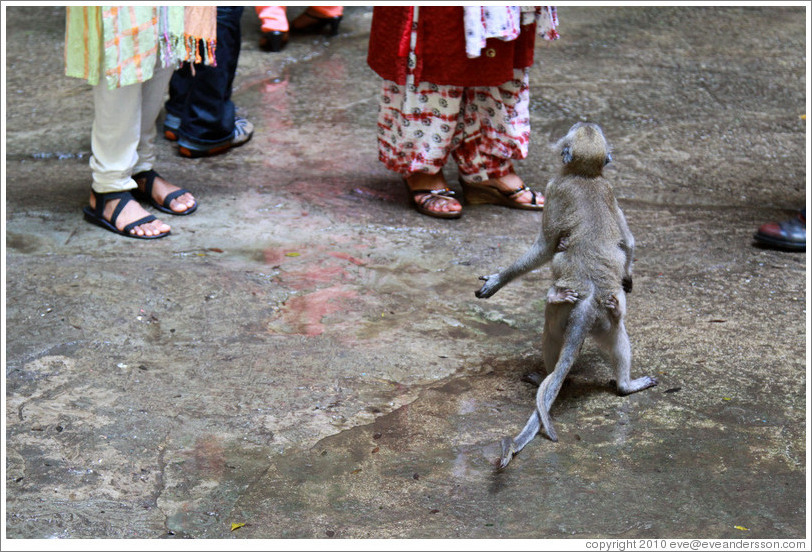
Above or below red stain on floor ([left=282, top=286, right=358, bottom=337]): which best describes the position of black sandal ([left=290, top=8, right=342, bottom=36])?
above

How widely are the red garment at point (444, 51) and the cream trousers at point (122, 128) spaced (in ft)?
3.42

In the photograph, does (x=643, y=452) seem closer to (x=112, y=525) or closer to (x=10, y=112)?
(x=112, y=525)

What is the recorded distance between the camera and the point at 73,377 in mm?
2893

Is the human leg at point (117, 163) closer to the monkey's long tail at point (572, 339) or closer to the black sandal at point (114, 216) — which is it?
the black sandal at point (114, 216)

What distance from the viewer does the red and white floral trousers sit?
4.19 meters

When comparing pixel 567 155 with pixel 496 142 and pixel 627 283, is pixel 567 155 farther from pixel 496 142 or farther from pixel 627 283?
pixel 496 142

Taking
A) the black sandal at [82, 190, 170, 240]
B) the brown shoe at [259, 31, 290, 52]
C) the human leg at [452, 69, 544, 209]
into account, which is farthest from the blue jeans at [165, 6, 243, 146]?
the brown shoe at [259, 31, 290, 52]

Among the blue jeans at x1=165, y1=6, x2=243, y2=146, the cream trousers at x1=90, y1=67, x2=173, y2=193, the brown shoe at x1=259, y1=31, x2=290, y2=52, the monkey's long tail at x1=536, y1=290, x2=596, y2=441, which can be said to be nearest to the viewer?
the monkey's long tail at x1=536, y1=290, x2=596, y2=441

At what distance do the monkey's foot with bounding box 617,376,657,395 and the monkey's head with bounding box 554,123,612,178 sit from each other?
27.7 inches

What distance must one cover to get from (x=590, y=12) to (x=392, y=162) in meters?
3.86

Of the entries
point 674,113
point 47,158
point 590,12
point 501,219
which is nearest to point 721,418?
point 501,219

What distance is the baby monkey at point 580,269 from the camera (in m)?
2.76

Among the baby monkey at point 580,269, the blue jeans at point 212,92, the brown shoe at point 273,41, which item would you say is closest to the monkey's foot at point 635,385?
the baby monkey at point 580,269

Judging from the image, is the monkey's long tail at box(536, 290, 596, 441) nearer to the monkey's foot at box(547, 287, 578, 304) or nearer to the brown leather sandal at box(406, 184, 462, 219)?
the monkey's foot at box(547, 287, 578, 304)
